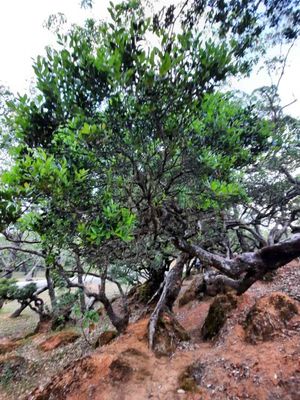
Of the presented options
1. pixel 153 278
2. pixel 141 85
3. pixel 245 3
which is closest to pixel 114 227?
pixel 141 85

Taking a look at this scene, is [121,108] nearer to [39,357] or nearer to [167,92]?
[167,92]

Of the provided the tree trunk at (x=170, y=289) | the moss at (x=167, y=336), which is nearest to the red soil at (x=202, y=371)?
the moss at (x=167, y=336)

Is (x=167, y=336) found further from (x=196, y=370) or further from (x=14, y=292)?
(x=14, y=292)

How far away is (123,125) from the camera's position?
2705 mm

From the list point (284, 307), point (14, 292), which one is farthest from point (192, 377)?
point (14, 292)

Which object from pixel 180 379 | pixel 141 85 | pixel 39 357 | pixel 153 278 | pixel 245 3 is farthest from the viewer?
pixel 153 278

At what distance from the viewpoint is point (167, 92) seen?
8.21 feet

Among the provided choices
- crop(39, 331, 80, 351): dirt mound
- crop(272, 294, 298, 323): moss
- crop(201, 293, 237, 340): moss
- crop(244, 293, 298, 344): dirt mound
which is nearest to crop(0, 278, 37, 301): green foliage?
crop(39, 331, 80, 351): dirt mound

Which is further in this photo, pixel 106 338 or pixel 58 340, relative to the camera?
pixel 58 340

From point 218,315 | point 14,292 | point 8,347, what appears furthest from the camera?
point 14,292

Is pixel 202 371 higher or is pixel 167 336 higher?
pixel 167 336

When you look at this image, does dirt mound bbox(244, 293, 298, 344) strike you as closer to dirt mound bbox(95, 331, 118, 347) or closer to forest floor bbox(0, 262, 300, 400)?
forest floor bbox(0, 262, 300, 400)

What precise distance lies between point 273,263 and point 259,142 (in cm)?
198

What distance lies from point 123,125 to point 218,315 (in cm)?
430
